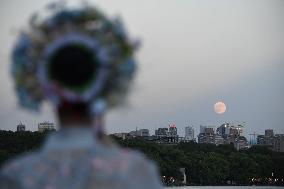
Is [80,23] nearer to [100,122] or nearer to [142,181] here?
[100,122]

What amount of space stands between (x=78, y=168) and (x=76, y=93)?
359 mm

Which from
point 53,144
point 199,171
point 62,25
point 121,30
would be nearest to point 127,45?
point 121,30

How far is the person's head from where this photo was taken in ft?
10.7

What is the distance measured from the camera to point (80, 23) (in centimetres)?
337

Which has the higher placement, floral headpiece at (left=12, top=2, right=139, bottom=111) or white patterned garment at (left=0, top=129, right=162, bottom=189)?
floral headpiece at (left=12, top=2, right=139, bottom=111)

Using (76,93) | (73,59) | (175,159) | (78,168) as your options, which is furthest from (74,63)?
(175,159)

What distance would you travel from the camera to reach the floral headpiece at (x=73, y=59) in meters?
3.27

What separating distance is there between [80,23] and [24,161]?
0.66 meters

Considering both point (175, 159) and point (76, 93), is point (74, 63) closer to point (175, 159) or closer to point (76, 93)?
point (76, 93)

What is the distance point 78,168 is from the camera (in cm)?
307

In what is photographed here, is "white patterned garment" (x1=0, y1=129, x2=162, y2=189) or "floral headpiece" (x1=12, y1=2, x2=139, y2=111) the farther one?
"floral headpiece" (x1=12, y1=2, x2=139, y2=111)

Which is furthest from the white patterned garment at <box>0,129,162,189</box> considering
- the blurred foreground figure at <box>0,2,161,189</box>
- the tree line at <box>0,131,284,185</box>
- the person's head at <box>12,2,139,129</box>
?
the tree line at <box>0,131,284,185</box>

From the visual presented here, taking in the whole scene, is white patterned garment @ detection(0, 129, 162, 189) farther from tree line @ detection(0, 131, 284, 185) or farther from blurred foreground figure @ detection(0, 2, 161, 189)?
tree line @ detection(0, 131, 284, 185)

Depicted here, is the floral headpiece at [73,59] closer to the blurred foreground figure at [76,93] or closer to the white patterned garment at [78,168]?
the blurred foreground figure at [76,93]
